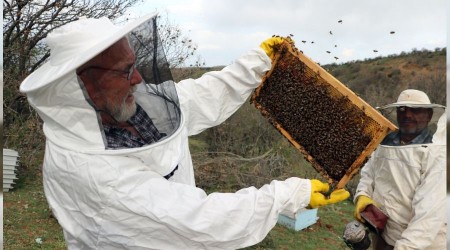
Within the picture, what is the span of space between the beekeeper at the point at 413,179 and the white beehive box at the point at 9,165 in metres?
7.56

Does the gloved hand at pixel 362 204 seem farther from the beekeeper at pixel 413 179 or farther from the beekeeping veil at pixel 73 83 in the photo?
the beekeeping veil at pixel 73 83

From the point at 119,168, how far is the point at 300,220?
6.51 metres

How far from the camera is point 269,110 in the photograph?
347 cm

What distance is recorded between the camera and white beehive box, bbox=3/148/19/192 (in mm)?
8797

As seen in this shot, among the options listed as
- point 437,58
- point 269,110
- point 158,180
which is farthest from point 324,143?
point 437,58

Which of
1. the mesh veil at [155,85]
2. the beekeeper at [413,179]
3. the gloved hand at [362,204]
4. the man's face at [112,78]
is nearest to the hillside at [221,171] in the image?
the gloved hand at [362,204]

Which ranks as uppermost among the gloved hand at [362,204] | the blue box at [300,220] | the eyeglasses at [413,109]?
the eyeglasses at [413,109]

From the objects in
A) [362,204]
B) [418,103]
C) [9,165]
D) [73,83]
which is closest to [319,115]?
[418,103]

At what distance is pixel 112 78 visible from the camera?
2.21 meters

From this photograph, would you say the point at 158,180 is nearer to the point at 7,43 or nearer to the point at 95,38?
the point at 95,38

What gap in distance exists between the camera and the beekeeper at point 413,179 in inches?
127

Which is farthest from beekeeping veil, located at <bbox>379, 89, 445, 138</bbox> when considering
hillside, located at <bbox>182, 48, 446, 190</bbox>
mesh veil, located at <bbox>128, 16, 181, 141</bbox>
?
hillside, located at <bbox>182, 48, 446, 190</bbox>

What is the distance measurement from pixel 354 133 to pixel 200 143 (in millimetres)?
7802

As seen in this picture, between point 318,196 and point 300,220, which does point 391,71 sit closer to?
point 300,220
